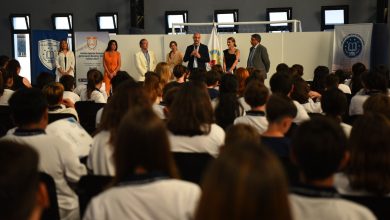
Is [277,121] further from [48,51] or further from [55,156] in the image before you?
[48,51]

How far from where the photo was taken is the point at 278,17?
57.2ft

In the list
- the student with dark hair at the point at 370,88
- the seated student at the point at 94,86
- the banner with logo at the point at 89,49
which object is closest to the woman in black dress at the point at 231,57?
the banner with logo at the point at 89,49

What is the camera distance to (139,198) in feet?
6.41

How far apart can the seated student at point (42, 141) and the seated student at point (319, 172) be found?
5.31 ft

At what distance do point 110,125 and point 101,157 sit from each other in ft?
0.74

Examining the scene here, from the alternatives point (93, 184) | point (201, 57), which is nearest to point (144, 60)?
point (201, 57)

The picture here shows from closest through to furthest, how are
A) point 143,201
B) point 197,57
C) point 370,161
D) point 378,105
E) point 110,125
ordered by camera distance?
point 143,201 → point 370,161 → point 110,125 → point 378,105 → point 197,57

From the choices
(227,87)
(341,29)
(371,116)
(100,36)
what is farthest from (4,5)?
(371,116)

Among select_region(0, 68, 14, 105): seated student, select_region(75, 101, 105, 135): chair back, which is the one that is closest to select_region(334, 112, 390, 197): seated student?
select_region(75, 101, 105, 135): chair back

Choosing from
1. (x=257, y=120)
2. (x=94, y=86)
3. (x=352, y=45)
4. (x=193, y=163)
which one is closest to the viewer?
(x=193, y=163)

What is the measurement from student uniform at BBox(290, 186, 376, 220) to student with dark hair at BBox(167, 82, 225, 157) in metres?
1.64

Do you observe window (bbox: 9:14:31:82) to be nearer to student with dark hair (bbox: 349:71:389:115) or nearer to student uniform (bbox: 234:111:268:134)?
student with dark hair (bbox: 349:71:389:115)

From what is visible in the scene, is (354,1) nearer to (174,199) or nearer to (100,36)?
(100,36)

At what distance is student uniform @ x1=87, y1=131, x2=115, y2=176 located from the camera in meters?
3.20
